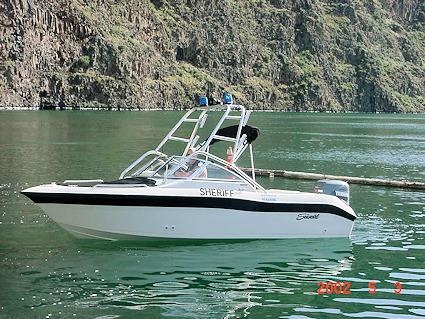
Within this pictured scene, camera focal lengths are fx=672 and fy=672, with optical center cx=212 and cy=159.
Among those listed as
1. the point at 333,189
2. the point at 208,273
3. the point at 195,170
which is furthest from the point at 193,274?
the point at 333,189

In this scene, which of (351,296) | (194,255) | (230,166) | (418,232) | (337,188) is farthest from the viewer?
(418,232)

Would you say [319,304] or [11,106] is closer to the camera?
[319,304]

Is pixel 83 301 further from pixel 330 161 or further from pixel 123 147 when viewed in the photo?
pixel 123 147

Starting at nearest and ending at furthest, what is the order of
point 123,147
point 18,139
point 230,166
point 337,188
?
point 230,166
point 337,188
point 123,147
point 18,139

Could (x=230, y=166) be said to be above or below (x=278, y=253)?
above

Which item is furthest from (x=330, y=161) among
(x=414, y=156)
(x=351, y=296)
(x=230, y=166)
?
(x=351, y=296)

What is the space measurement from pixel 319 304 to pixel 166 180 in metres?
5.73

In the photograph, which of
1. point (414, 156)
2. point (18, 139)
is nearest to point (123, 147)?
point (18, 139)

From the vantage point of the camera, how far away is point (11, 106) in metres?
192
